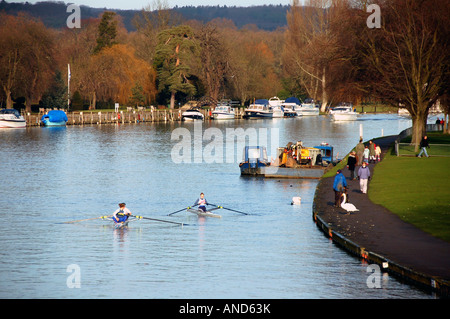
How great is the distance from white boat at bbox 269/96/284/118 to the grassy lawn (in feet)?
346

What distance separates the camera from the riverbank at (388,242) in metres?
22.4

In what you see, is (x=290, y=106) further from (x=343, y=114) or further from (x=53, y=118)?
(x=53, y=118)

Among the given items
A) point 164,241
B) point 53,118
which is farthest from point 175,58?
point 164,241

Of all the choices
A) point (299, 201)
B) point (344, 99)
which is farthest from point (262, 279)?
point (344, 99)

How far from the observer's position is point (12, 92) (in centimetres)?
11494

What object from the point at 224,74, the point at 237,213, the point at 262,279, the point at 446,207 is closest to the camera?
the point at 262,279

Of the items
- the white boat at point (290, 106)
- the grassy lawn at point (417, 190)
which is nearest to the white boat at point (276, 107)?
the white boat at point (290, 106)

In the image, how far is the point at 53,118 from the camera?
11538cm

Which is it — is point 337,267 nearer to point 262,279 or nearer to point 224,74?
point 262,279

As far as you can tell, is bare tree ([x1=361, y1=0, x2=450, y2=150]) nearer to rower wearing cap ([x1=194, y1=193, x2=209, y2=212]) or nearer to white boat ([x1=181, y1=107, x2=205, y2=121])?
rower wearing cap ([x1=194, y1=193, x2=209, y2=212])

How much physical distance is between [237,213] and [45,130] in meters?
76.0

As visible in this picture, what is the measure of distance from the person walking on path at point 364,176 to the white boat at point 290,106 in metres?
125

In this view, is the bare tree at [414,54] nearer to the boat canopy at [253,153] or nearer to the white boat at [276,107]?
the boat canopy at [253,153]

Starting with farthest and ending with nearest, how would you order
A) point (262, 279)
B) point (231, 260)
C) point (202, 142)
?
point (202, 142), point (231, 260), point (262, 279)
